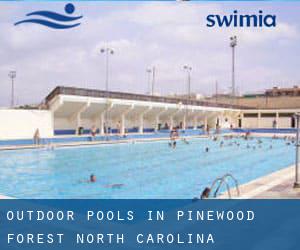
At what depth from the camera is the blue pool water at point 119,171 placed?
1013cm

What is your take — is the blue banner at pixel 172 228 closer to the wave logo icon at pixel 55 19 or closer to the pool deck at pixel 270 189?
the pool deck at pixel 270 189

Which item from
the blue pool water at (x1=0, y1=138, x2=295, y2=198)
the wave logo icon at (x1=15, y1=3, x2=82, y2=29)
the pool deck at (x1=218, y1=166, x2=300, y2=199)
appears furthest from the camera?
the wave logo icon at (x1=15, y1=3, x2=82, y2=29)

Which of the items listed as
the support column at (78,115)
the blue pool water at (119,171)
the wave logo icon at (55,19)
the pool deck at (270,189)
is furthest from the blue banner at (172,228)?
the support column at (78,115)

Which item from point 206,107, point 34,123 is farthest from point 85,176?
point 206,107

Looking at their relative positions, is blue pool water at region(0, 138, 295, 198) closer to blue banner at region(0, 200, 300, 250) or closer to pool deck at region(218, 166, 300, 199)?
pool deck at region(218, 166, 300, 199)

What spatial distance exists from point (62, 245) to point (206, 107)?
3795cm

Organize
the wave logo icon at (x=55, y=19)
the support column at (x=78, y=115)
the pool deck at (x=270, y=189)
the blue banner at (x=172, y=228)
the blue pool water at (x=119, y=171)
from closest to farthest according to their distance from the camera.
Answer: the blue banner at (x=172, y=228) < the pool deck at (x=270, y=189) < the blue pool water at (x=119, y=171) < the wave logo icon at (x=55, y=19) < the support column at (x=78, y=115)

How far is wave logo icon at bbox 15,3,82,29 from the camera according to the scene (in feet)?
65.3

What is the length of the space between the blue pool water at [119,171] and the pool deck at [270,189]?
2070mm

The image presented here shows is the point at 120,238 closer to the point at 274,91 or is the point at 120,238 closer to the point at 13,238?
the point at 13,238

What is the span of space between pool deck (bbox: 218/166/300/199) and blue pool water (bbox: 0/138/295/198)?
207 cm

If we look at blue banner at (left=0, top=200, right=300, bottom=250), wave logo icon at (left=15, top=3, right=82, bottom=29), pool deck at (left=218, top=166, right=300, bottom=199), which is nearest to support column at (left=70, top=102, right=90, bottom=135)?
wave logo icon at (left=15, top=3, right=82, bottom=29)

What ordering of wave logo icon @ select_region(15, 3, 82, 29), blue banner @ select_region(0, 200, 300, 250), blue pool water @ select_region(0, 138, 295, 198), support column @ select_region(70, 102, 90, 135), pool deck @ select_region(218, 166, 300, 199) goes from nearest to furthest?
blue banner @ select_region(0, 200, 300, 250) → pool deck @ select_region(218, 166, 300, 199) → blue pool water @ select_region(0, 138, 295, 198) → wave logo icon @ select_region(15, 3, 82, 29) → support column @ select_region(70, 102, 90, 135)

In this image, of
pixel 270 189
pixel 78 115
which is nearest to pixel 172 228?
pixel 270 189
